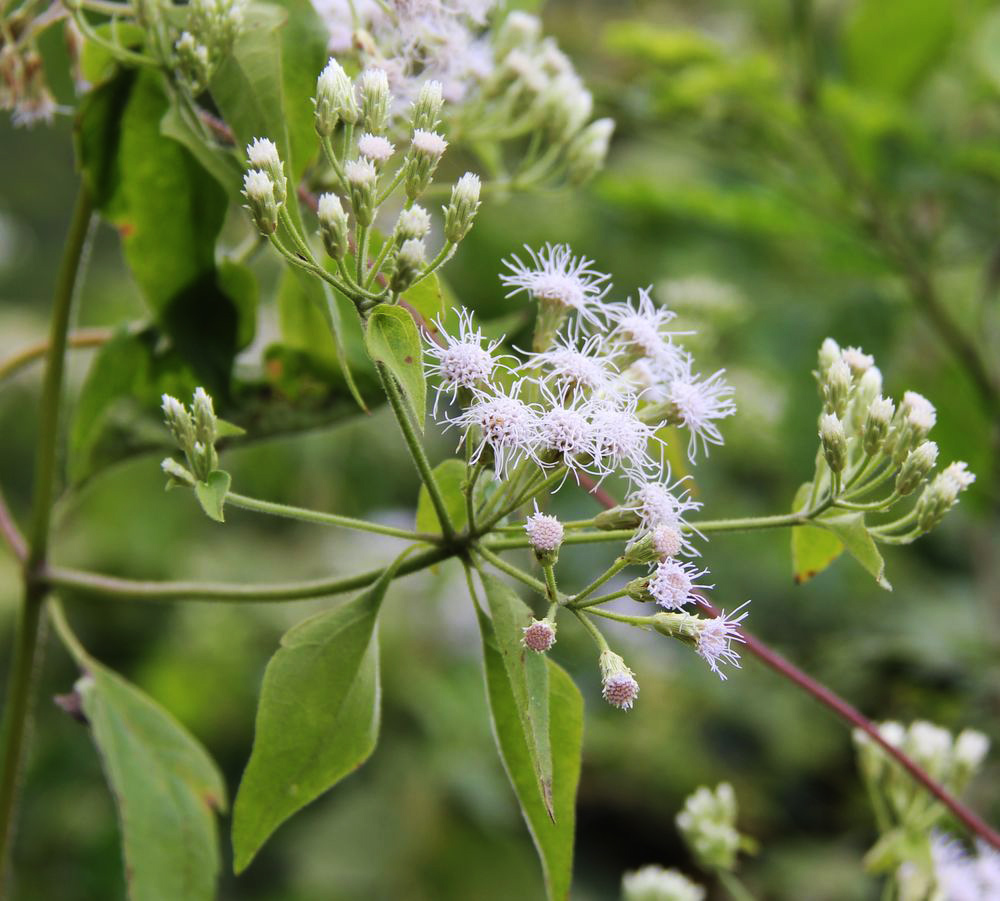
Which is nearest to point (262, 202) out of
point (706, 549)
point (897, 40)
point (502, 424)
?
point (502, 424)

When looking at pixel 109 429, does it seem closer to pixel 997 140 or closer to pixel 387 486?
pixel 997 140

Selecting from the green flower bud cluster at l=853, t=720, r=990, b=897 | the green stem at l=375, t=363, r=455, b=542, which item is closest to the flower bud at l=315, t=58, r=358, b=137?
the green stem at l=375, t=363, r=455, b=542

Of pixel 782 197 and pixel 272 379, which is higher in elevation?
pixel 782 197

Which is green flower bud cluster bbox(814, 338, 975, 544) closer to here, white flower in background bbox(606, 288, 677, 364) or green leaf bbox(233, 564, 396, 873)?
white flower in background bbox(606, 288, 677, 364)

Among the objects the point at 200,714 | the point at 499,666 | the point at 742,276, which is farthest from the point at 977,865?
the point at 742,276

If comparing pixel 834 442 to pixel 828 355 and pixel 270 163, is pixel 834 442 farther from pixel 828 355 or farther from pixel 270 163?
pixel 270 163
